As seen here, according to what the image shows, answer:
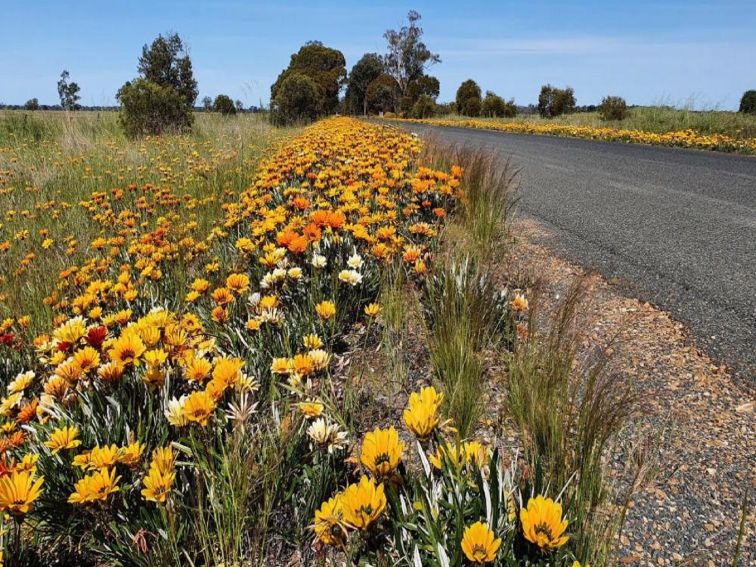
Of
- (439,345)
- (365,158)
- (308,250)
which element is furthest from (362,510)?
(365,158)

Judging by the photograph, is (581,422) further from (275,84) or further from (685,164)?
(275,84)

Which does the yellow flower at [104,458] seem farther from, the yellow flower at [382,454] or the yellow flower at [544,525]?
the yellow flower at [544,525]

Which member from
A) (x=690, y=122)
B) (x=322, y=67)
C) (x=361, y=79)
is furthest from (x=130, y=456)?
(x=361, y=79)

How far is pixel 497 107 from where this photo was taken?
121 feet

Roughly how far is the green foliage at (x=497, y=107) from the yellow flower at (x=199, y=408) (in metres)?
38.7

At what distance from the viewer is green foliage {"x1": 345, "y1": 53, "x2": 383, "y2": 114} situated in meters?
54.6

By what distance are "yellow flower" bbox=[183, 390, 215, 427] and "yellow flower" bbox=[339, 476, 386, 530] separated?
479 mm

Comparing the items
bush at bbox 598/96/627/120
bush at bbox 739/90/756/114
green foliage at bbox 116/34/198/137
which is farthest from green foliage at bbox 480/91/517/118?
green foliage at bbox 116/34/198/137

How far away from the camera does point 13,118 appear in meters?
14.3

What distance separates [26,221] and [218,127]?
10947 millimetres

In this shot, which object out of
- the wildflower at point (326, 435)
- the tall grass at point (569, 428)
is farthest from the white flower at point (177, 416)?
the tall grass at point (569, 428)

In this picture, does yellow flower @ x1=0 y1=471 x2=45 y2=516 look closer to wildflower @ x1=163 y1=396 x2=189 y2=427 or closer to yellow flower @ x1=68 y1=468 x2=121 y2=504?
yellow flower @ x1=68 y1=468 x2=121 y2=504

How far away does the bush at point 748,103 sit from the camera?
773 inches

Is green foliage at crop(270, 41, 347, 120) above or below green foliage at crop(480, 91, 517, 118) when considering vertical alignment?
above
